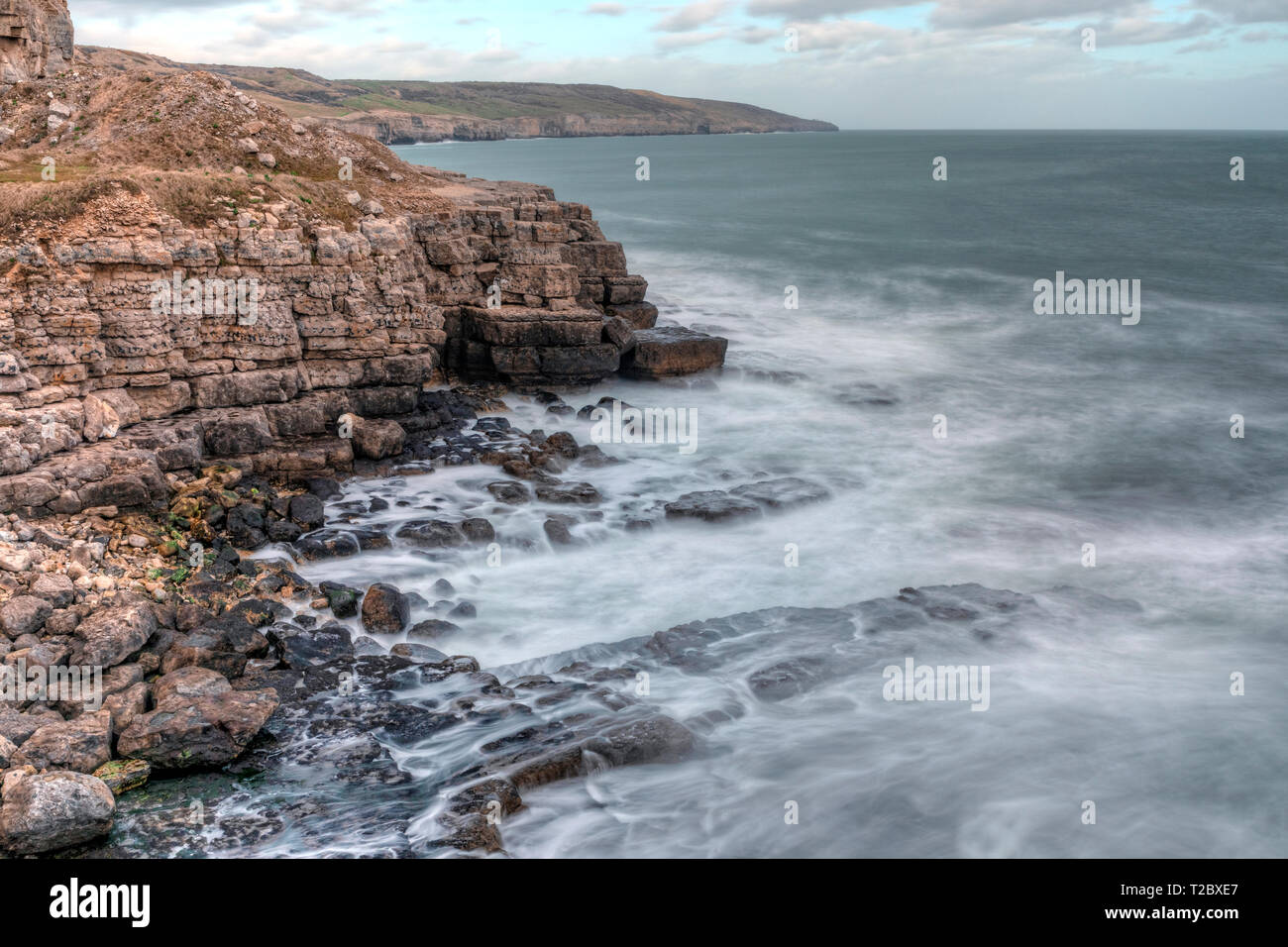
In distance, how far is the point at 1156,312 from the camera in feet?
108

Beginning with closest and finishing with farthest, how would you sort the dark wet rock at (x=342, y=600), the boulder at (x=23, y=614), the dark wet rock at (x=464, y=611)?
the boulder at (x=23, y=614), the dark wet rock at (x=342, y=600), the dark wet rock at (x=464, y=611)

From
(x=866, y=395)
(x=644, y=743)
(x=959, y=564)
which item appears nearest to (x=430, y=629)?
(x=644, y=743)

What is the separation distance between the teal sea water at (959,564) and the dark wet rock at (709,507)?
0.38 metres

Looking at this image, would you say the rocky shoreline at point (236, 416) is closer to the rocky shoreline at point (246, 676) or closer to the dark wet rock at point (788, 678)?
the rocky shoreline at point (246, 676)

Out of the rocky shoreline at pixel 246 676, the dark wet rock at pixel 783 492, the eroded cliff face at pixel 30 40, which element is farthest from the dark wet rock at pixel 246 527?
the eroded cliff face at pixel 30 40

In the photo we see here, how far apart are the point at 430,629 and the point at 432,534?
2798 millimetres

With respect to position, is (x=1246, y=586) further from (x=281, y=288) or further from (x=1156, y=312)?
(x=1156, y=312)

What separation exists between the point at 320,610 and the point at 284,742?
3216 mm

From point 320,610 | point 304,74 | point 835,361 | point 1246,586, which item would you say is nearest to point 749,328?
point 835,361

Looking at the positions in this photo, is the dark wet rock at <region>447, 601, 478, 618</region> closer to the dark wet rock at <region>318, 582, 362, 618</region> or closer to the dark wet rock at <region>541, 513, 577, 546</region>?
the dark wet rock at <region>318, 582, 362, 618</region>

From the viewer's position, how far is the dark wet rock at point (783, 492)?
60.1 feet

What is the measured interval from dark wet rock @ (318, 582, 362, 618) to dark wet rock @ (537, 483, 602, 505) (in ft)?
15.6

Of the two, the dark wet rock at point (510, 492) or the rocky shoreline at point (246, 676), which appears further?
the dark wet rock at point (510, 492)

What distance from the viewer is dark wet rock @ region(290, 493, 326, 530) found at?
1616 cm
